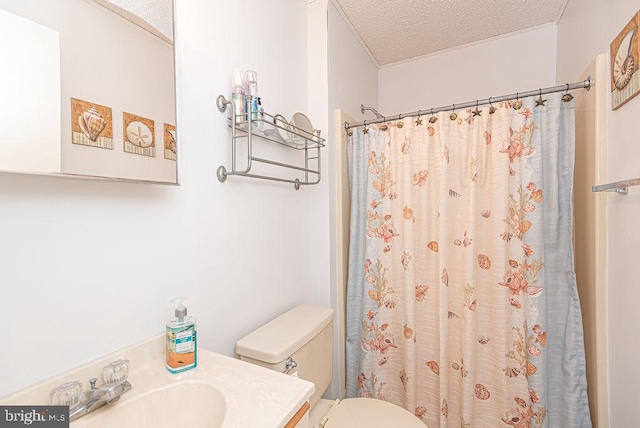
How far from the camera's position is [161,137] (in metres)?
0.84

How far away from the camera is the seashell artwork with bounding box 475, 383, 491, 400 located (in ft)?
4.56

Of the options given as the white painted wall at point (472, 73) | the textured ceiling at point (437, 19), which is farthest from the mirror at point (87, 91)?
the white painted wall at point (472, 73)

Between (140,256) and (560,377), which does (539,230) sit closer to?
(560,377)

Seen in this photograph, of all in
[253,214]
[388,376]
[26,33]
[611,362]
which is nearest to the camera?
[26,33]

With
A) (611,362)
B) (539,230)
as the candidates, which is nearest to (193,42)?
(539,230)

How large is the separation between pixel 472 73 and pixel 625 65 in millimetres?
1308

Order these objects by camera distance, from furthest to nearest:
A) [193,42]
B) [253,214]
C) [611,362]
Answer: [253,214] → [611,362] → [193,42]

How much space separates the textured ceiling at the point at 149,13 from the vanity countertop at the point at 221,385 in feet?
2.93

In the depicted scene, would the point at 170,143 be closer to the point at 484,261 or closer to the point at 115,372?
the point at 115,372

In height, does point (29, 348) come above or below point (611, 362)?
above

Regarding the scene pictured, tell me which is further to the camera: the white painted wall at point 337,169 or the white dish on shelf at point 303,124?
the white painted wall at point 337,169

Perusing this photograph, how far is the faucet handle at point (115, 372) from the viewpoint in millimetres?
701

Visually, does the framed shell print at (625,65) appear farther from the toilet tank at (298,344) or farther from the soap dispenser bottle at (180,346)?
the soap dispenser bottle at (180,346)

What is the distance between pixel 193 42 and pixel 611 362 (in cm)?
198
